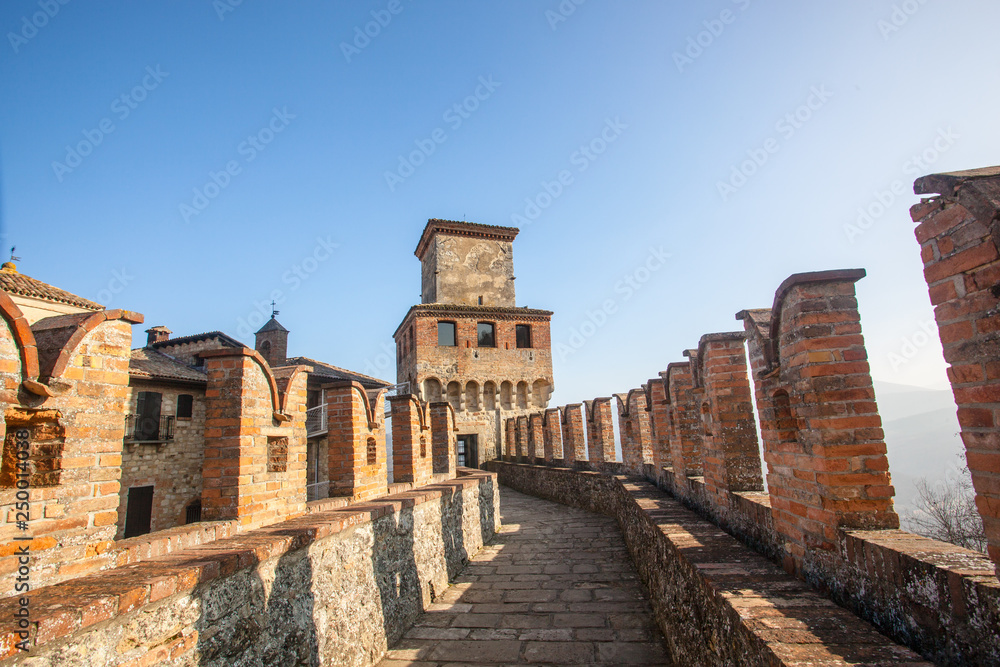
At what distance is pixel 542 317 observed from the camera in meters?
26.6

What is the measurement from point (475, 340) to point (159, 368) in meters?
13.1

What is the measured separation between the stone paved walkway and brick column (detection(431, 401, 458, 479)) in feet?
6.69

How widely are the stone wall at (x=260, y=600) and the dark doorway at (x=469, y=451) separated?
18710 millimetres

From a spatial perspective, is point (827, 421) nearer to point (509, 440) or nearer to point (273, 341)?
point (509, 440)

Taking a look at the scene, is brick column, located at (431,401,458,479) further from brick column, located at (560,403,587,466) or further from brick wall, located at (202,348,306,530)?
brick wall, located at (202,348,306,530)

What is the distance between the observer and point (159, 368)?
17250 millimetres

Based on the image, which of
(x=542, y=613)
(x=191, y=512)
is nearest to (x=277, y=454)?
(x=542, y=613)

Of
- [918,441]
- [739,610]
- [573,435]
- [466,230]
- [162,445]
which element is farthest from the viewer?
[918,441]

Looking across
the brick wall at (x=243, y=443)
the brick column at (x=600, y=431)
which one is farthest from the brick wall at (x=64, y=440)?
the brick column at (x=600, y=431)

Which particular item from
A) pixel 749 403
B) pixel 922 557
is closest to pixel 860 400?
pixel 922 557

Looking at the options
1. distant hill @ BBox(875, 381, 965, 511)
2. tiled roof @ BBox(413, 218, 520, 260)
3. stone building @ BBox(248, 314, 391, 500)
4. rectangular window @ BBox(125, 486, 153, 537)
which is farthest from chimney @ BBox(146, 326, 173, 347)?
distant hill @ BBox(875, 381, 965, 511)

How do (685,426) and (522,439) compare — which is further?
(522,439)

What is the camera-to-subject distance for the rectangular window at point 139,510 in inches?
597

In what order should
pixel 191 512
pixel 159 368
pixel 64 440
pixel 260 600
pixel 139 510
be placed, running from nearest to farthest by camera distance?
1. pixel 64 440
2. pixel 260 600
3. pixel 139 510
4. pixel 191 512
5. pixel 159 368
